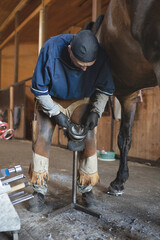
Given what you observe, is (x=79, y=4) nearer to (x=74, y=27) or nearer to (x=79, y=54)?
(x=74, y=27)

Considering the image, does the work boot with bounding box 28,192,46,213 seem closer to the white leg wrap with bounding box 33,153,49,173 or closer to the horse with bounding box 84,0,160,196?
the white leg wrap with bounding box 33,153,49,173

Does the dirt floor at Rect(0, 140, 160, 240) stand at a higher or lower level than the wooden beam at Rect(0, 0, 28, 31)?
lower

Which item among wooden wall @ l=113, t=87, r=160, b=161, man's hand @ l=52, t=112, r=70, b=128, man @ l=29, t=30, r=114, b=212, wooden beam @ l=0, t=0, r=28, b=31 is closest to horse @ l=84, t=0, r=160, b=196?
man @ l=29, t=30, r=114, b=212

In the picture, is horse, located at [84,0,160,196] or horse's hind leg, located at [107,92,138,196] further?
horse's hind leg, located at [107,92,138,196]

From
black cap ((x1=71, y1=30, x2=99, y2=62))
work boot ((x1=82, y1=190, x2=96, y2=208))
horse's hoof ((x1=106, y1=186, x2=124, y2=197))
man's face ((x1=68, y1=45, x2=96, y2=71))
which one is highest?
black cap ((x1=71, y1=30, x2=99, y2=62))

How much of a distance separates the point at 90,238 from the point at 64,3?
22.5 ft

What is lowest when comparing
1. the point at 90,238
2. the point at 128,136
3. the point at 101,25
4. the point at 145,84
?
the point at 90,238

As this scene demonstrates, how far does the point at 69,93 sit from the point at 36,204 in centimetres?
77

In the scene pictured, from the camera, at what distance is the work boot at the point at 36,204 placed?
1510mm

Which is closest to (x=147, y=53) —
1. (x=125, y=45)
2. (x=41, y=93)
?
(x=125, y=45)

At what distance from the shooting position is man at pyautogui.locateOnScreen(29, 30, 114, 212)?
4.55ft

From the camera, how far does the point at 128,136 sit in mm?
2232

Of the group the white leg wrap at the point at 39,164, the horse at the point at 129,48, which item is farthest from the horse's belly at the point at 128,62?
the white leg wrap at the point at 39,164

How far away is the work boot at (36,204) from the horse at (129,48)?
64 centimetres
